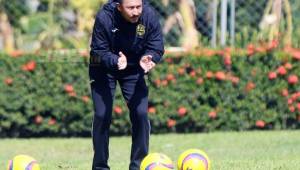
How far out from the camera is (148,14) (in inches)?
310

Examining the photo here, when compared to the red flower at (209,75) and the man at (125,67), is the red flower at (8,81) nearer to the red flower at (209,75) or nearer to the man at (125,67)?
the red flower at (209,75)

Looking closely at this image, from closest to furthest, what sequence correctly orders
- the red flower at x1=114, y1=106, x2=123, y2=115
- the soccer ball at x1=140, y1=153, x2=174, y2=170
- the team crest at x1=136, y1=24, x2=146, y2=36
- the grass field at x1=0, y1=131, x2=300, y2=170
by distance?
1. the soccer ball at x1=140, y1=153, x2=174, y2=170
2. the team crest at x1=136, y1=24, x2=146, y2=36
3. the grass field at x1=0, y1=131, x2=300, y2=170
4. the red flower at x1=114, y1=106, x2=123, y2=115

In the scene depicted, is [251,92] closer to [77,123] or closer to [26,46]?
[77,123]

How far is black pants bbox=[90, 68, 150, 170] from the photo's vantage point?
25.7ft

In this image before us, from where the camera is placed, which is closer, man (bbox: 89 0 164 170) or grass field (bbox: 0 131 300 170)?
man (bbox: 89 0 164 170)

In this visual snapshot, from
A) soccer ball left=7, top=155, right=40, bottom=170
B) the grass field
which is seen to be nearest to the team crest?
soccer ball left=7, top=155, right=40, bottom=170

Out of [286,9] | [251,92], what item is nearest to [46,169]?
[251,92]

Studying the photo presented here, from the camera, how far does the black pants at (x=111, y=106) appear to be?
7.84 meters

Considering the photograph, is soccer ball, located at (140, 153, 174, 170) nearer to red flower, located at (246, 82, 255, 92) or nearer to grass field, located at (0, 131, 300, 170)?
grass field, located at (0, 131, 300, 170)

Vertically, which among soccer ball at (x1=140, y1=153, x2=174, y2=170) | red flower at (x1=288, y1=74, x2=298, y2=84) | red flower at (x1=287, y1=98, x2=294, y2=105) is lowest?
red flower at (x1=287, y1=98, x2=294, y2=105)

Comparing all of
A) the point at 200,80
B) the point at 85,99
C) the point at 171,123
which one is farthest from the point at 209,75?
the point at 85,99

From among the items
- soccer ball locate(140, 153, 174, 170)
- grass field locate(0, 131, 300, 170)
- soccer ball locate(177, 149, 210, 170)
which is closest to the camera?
soccer ball locate(140, 153, 174, 170)

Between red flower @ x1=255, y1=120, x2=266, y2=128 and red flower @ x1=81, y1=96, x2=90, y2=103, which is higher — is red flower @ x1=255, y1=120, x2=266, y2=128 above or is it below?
below

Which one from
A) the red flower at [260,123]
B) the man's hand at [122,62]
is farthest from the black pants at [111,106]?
the red flower at [260,123]
